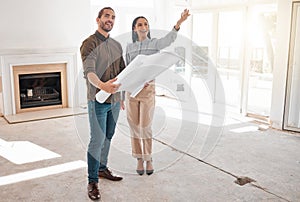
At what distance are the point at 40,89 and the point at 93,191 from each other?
3619 millimetres

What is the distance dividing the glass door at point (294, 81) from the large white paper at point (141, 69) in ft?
8.18

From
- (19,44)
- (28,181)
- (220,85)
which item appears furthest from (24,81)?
(220,85)

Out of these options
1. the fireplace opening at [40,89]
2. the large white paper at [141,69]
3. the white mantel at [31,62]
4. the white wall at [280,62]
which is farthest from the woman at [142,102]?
the fireplace opening at [40,89]

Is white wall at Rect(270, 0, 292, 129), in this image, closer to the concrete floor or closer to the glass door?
the glass door

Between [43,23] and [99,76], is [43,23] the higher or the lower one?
the higher one

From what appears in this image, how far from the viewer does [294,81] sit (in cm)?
426

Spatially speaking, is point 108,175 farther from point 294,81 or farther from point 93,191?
point 294,81

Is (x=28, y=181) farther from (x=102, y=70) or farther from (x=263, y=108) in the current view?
(x=263, y=108)

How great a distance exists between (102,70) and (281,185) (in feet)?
6.14

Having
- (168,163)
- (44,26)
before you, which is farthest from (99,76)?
(44,26)

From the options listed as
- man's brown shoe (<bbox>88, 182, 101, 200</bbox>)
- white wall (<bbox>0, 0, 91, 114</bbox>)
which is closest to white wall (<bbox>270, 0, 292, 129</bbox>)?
man's brown shoe (<bbox>88, 182, 101, 200</bbox>)

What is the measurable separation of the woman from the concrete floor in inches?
9.1

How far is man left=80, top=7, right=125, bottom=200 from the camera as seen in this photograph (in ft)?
7.44

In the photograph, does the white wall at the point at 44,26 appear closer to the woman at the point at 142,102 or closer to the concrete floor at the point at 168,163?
the concrete floor at the point at 168,163
